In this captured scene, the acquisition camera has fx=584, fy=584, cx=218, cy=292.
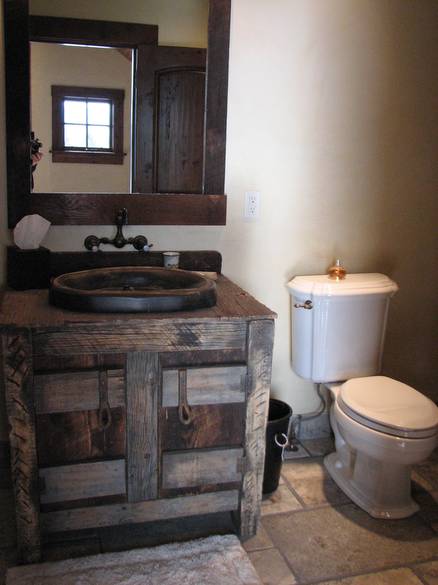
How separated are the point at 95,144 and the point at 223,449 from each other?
1.13 meters

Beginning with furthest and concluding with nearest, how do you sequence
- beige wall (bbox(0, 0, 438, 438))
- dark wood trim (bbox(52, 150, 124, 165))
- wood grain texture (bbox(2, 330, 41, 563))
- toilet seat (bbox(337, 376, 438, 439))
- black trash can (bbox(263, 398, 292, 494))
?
beige wall (bbox(0, 0, 438, 438)) → black trash can (bbox(263, 398, 292, 494)) → dark wood trim (bbox(52, 150, 124, 165)) → toilet seat (bbox(337, 376, 438, 439)) → wood grain texture (bbox(2, 330, 41, 563))

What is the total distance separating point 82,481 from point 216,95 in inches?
56.7

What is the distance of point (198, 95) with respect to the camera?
219cm

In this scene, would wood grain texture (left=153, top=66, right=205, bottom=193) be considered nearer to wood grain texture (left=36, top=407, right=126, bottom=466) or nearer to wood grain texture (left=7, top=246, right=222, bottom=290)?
wood grain texture (left=7, top=246, right=222, bottom=290)

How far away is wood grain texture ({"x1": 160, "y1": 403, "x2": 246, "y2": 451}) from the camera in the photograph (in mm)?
1798

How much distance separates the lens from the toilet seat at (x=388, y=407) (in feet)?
6.37

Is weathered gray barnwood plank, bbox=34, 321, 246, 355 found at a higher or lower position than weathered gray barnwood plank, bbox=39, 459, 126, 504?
higher

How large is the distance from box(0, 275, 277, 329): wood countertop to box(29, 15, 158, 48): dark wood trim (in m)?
0.88

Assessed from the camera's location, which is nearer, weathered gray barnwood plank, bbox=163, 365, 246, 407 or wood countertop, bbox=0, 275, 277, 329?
wood countertop, bbox=0, 275, 277, 329

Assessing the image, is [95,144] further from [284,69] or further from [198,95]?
[284,69]

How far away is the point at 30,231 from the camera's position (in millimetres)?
2025

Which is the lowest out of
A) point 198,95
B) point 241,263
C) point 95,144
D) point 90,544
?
point 90,544

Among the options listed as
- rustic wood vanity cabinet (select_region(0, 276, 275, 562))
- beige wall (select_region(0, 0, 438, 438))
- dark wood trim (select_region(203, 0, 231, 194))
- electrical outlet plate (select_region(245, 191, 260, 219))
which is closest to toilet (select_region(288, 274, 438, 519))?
beige wall (select_region(0, 0, 438, 438))

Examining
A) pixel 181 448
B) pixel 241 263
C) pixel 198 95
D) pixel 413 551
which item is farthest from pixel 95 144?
pixel 413 551
